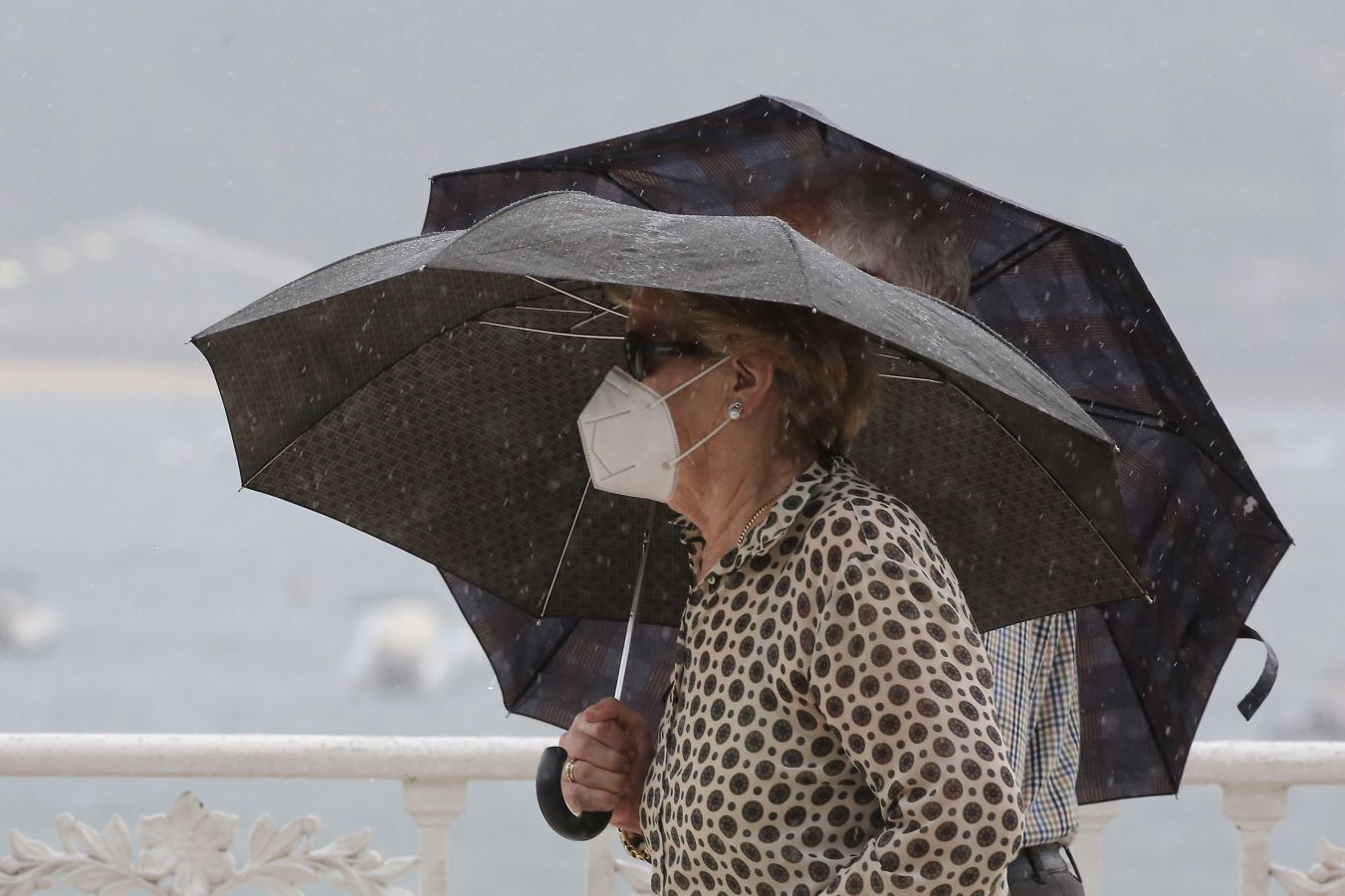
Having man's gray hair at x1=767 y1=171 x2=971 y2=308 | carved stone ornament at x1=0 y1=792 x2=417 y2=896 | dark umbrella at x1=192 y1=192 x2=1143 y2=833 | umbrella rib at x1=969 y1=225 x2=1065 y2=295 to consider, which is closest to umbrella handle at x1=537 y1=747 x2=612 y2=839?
dark umbrella at x1=192 y1=192 x2=1143 y2=833

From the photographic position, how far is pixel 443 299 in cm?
184

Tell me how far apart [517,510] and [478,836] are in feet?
73.0

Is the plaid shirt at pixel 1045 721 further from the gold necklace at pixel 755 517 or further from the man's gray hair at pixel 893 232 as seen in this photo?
the gold necklace at pixel 755 517

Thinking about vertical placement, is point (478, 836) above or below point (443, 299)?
below

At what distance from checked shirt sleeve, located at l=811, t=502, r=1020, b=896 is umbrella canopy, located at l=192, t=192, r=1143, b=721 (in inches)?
9.2

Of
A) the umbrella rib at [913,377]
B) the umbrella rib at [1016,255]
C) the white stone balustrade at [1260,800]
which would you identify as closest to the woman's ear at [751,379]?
the umbrella rib at [913,377]

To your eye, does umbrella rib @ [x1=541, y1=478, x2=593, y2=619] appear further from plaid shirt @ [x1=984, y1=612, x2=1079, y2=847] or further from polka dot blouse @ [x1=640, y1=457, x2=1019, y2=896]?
plaid shirt @ [x1=984, y1=612, x2=1079, y2=847]

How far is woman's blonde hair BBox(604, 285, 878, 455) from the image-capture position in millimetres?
1580

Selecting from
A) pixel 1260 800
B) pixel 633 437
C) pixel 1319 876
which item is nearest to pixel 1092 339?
pixel 633 437

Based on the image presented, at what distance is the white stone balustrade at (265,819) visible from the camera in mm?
3297

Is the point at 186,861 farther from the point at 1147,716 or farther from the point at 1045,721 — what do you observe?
the point at 1147,716

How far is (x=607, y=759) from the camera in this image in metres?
1.77

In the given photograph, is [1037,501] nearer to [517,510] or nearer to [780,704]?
[780,704]

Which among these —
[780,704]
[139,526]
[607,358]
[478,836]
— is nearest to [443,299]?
[607,358]
